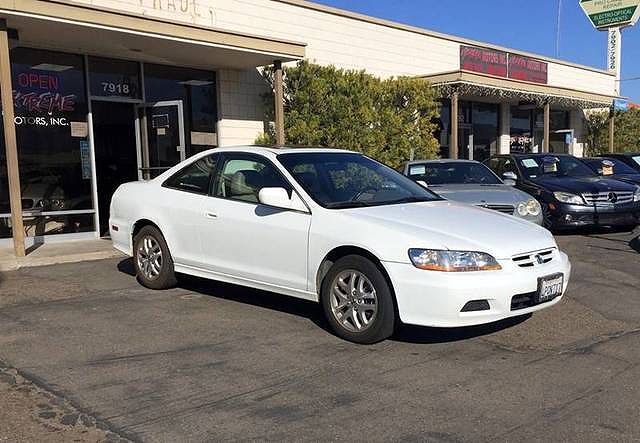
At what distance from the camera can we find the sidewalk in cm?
850

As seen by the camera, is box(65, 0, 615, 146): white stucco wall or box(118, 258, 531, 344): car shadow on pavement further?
box(65, 0, 615, 146): white stucco wall

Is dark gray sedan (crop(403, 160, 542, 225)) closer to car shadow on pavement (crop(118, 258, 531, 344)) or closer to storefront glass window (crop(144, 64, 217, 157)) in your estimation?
car shadow on pavement (crop(118, 258, 531, 344))

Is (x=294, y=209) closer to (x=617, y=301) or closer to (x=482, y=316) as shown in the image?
→ (x=482, y=316)

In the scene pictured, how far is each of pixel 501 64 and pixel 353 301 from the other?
57.5 ft

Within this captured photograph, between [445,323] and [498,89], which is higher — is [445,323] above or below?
below

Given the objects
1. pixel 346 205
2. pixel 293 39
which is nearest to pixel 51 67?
pixel 293 39

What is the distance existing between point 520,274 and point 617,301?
2.28 m

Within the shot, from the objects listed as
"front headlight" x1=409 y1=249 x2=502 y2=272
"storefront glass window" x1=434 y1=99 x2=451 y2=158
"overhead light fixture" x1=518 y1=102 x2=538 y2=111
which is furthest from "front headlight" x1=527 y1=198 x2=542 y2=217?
"overhead light fixture" x1=518 y1=102 x2=538 y2=111

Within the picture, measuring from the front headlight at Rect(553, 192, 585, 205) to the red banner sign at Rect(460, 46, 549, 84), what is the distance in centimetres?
958

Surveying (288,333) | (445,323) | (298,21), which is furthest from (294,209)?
(298,21)

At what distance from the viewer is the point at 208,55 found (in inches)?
448

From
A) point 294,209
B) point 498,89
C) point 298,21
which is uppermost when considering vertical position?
point 298,21

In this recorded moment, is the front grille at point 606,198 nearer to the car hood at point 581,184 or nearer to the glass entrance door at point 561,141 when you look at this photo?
the car hood at point 581,184

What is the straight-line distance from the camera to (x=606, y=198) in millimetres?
10688
